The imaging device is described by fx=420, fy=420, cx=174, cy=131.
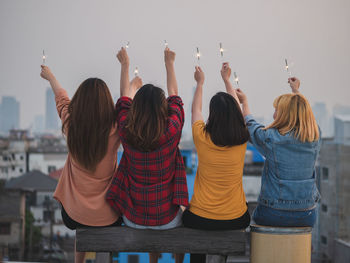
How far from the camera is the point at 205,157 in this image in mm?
1586

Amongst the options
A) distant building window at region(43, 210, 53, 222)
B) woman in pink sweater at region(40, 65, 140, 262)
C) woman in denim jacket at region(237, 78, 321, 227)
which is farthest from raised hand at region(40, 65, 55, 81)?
distant building window at region(43, 210, 53, 222)

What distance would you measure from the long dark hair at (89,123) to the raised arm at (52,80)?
0.18 m

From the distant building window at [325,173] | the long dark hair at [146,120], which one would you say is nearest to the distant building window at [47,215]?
the distant building window at [325,173]

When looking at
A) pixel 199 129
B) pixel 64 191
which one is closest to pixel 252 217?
pixel 199 129

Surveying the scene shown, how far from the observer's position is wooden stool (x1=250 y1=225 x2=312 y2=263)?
1.65 metres

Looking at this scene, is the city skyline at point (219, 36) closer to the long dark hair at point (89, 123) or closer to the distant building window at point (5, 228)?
the distant building window at point (5, 228)

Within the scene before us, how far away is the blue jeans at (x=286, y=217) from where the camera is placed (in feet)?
5.45

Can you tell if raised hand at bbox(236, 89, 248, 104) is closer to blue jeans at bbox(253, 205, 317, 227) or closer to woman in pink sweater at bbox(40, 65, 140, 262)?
blue jeans at bbox(253, 205, 317, 227)

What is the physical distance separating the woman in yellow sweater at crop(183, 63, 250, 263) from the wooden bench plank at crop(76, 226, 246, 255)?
43 mm

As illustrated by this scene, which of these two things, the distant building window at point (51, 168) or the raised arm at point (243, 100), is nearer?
the raised arm at point (243, 100)

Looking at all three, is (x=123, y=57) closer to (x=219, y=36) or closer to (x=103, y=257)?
(x=103, y=257)

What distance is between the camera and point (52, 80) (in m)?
1.77

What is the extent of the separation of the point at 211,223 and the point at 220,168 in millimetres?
220

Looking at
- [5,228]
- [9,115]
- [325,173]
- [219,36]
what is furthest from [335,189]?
[9,115]
